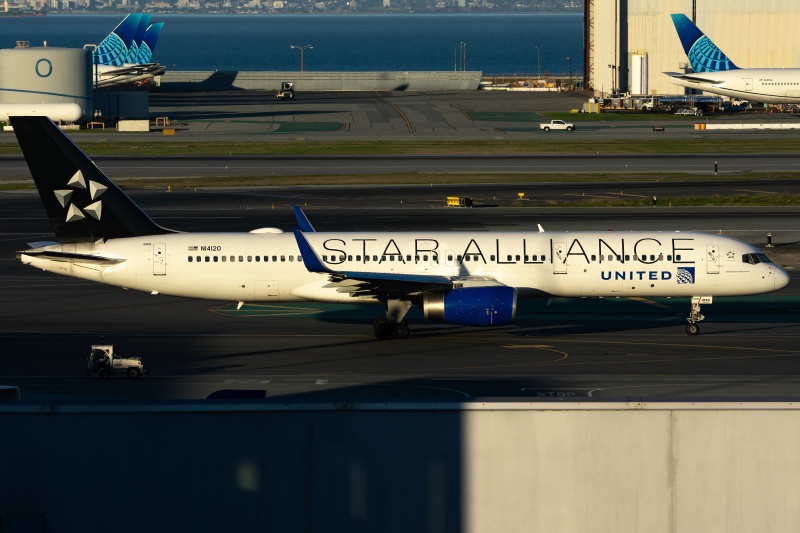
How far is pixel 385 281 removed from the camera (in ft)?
150

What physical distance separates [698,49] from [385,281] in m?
124

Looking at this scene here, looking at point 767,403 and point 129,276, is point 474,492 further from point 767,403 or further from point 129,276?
point 129,276

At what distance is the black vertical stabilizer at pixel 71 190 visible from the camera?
45188 millimetres

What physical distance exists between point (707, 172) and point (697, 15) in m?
77.6

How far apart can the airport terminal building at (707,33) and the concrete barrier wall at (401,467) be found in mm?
157790

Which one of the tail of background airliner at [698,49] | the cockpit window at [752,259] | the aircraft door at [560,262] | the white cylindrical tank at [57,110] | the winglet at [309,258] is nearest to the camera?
the winglet at [309,258]

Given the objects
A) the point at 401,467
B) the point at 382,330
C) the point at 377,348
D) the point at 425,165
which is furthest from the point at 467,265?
the point at 425,165

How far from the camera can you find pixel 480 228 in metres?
74.9

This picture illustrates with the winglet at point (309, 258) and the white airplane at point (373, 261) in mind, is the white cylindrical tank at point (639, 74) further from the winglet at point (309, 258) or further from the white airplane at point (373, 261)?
the winglet at point (309, 258)

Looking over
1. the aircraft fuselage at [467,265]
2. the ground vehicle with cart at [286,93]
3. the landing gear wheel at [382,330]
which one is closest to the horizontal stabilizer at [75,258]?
the aircraft fuselage at [467,265]

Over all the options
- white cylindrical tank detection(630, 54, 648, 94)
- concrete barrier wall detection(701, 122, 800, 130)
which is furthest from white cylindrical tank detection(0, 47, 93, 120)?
white cylindrical tank detection(630, 54, 648, 94)

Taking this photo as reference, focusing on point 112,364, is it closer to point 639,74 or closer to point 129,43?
point 639,74

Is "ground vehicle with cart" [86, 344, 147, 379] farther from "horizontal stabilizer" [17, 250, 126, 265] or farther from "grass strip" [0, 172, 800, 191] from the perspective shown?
"grass strip" [0, 172, 800, 191]

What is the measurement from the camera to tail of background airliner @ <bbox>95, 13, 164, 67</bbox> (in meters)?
182
